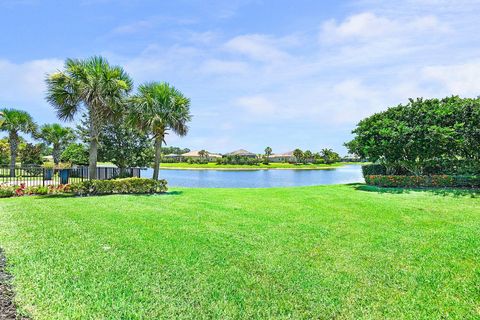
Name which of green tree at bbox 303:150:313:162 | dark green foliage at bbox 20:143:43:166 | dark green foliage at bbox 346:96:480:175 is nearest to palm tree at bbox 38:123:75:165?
dark green foliage at bbox 20:143:43:166

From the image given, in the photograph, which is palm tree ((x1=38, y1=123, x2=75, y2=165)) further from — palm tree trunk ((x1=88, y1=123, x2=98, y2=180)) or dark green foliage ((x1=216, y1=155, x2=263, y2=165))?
dark green foliage ((x1=216, y1=155, x2=263, y2=165))

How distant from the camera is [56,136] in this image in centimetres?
3234

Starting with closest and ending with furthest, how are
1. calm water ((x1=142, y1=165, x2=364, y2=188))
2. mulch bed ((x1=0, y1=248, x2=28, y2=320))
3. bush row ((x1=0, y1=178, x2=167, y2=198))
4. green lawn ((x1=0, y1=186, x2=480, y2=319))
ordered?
mulch bed ((x1=0, y1=248, x2=28, y2=320)), green lawn ((x1=0, y1=186, x2=480, y2=319)), bush row ((x1=0, y1=178, x2=167, y2=198)), calm water ((x1=142, y1=165, x2=364, y2=188))

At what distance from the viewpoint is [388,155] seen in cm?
1658

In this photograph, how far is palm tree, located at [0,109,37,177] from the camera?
83.3 ft

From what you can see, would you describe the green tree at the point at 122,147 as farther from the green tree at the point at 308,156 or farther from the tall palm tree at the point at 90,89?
the green tree at the point at 308,156

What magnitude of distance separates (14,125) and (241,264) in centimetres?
2912

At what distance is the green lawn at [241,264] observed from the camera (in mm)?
Result: 3332

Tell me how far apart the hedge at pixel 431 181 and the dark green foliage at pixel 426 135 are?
101 centimetres

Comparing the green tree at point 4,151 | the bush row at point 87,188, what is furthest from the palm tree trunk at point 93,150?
the green tree at point 4,151

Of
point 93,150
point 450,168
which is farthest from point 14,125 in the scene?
point 450,168

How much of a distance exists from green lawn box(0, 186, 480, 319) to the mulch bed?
98mm

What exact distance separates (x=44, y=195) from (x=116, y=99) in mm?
5030

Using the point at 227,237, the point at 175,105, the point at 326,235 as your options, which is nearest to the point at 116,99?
the point at 175,105
